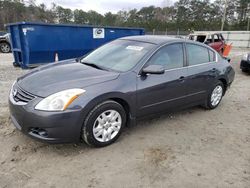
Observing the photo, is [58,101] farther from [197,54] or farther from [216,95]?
[216,95]

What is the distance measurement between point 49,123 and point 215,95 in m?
3.68

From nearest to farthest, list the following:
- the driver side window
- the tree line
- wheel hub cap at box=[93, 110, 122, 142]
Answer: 1. wheel hub cap at box=[93, 110, 122, 142]
2. the driver side window
3. the tree line

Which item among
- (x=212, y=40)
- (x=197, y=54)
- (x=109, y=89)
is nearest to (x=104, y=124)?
(x=109, y=89)

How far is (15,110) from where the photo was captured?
9.88 feet

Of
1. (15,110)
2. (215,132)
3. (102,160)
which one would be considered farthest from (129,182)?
(215,132)

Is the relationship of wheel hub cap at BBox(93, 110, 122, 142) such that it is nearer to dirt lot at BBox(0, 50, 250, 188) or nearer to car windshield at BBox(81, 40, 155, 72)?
dirt lot at BBox(0, 50, 250, 188)

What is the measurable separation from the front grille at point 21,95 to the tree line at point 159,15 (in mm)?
45090

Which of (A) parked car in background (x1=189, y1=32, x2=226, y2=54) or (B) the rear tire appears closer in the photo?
(B) the rear tire

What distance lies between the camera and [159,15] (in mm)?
68062

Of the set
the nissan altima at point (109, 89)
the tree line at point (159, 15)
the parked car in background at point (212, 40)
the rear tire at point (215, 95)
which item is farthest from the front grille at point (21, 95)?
the tree line at point (159, 15)

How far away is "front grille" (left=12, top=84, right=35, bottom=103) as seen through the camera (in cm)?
291

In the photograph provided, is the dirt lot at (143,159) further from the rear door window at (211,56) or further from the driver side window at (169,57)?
the rear door window at (211,56)

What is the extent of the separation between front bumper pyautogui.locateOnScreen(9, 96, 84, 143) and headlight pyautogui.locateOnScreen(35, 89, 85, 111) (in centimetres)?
6

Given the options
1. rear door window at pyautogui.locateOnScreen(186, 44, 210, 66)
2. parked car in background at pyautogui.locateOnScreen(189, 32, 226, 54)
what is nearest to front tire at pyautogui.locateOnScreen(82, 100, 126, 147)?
rear door window at pyautogui.locateOnScreen(186, 44, 210, 66)
